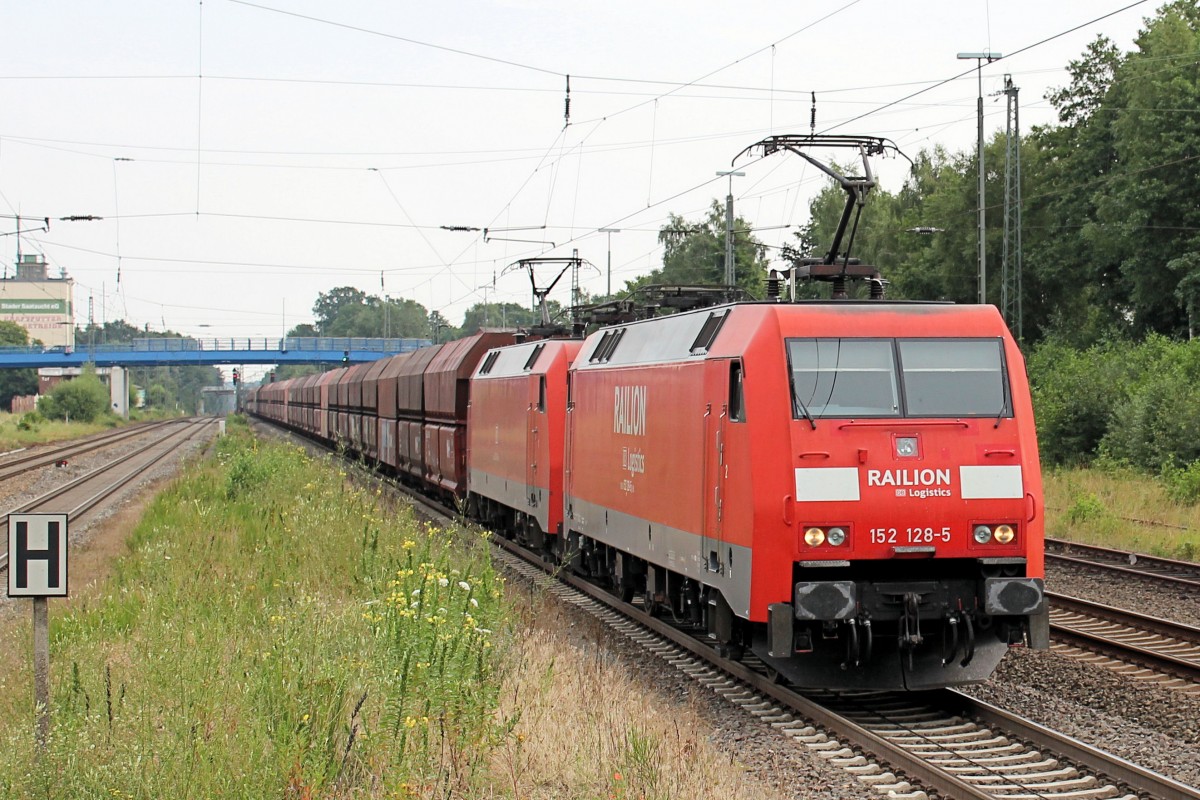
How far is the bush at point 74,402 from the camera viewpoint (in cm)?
8475

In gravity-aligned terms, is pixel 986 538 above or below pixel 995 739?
above

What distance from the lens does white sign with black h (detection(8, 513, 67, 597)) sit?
7340mm

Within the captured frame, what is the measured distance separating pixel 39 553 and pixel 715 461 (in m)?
4.93

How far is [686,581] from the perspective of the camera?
11781 mm

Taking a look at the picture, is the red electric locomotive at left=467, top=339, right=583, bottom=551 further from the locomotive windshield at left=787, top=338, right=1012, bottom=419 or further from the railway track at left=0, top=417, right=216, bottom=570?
the locomotive windshield at left=787, top=338, right=1012, bottom=419

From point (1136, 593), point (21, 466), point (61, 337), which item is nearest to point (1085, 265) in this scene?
point (1136, 593)

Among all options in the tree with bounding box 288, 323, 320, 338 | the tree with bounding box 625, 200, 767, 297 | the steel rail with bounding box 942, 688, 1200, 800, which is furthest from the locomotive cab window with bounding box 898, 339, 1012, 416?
the tree with bounding box 288, 323, 320, 338

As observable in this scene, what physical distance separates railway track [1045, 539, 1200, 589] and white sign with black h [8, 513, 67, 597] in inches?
493

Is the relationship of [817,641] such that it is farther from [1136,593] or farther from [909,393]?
[1136,593]

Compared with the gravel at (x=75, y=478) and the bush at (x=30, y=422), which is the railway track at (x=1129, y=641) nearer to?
the gravel at (x=75, y=478)

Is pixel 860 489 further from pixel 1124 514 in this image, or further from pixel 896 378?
pixel 1124 514

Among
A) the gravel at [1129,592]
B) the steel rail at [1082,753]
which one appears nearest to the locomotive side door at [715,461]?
the steel rail at [1082,753]

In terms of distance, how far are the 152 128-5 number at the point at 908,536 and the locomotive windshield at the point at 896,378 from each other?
2.75 feet

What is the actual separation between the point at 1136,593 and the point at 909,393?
722cm
